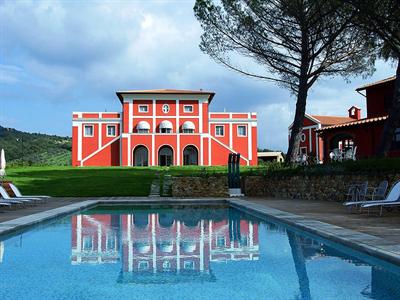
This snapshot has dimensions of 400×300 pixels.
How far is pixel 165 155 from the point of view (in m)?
45.8

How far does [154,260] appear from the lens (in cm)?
648

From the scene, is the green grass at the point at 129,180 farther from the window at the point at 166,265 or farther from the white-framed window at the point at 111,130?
the white-framed window at the point at 111,130

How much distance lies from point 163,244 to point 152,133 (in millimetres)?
37210

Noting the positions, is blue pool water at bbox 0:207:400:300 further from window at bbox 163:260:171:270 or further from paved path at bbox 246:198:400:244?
paved path at bbox 246:198:400:244

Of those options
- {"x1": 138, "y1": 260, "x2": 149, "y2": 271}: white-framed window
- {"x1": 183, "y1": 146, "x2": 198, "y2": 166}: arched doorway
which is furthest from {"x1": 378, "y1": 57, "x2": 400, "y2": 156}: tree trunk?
{"x1": 183, "y1": 146, "x2": 198, "y2": 166}: arched doorway

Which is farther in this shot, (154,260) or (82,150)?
(82,150)

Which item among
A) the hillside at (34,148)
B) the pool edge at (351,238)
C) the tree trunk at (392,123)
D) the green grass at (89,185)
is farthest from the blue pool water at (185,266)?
the hillside at (34,148)

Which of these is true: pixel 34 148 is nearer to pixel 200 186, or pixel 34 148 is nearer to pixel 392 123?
pixel 200 186

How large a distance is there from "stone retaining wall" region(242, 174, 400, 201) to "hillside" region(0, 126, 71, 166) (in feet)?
135

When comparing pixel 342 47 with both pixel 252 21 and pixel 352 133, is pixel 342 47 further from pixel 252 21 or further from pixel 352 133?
pixel 352 133

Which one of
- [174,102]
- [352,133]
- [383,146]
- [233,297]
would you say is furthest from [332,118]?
[233,297]

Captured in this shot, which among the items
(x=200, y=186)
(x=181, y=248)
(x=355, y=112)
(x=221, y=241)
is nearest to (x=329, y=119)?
(x=355, y=112)

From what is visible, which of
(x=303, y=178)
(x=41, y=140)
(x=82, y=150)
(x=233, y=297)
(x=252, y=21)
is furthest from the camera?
(x=41, y=140)

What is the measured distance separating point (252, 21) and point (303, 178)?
755 cm
